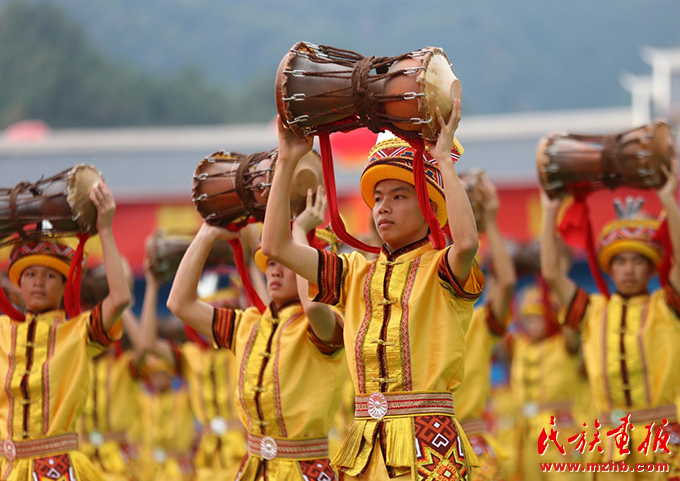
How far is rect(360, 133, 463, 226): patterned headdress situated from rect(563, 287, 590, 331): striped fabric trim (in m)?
2.28

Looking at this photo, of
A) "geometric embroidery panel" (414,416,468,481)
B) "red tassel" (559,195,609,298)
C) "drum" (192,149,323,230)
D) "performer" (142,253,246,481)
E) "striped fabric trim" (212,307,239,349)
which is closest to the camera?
"geometric embroidery panel" (414,416,468,481)

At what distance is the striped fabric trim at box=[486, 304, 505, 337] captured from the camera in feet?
21.2

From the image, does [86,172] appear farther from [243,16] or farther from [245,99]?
[243,16]

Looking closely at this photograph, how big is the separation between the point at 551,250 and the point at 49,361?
288cm

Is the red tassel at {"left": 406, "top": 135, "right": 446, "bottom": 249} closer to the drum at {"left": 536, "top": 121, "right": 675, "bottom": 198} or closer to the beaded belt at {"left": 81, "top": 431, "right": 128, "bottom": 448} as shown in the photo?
the drum at {"left": 536, "top": 121, "right": 675, "bottom": 198}

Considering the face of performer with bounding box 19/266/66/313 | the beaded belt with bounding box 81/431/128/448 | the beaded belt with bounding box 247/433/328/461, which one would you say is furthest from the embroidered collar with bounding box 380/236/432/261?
the beaded belt with bounding box 81/431/128/448

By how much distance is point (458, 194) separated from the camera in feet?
12.0

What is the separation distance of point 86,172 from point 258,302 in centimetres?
114

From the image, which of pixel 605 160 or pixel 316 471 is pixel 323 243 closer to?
pixel 316 471

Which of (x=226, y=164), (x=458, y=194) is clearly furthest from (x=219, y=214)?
(x=458, y=194)

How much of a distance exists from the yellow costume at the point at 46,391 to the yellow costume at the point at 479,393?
214 cm

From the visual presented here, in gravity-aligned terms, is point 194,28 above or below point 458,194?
above

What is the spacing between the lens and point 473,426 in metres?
6.25

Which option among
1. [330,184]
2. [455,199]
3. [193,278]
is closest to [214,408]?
[193,278]
